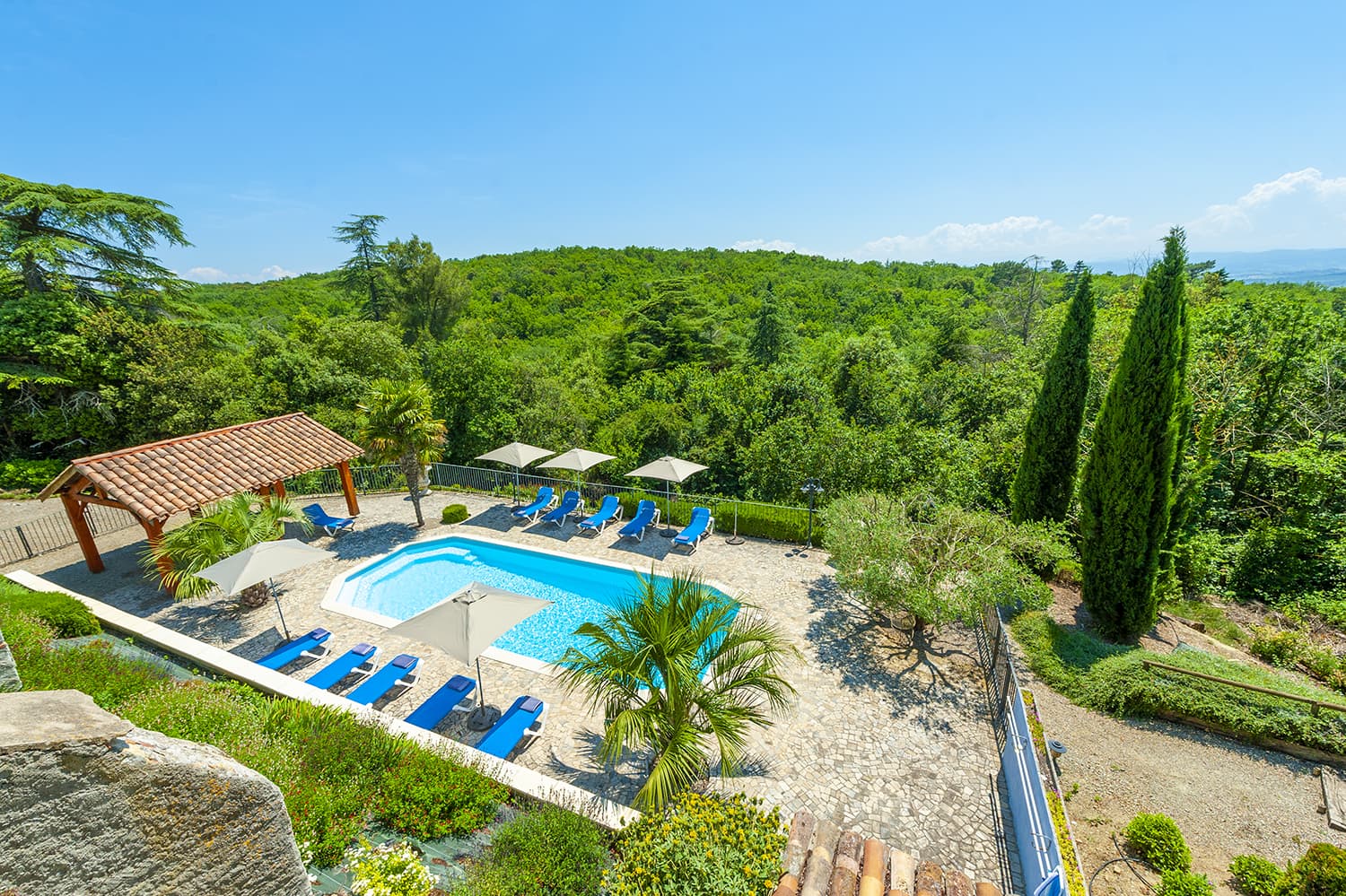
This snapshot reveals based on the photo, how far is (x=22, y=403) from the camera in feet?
65.6

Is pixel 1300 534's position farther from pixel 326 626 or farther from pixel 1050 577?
pixel 326 626

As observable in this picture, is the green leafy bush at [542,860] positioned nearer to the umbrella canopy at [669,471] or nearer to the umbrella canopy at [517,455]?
the umbrella canopy at [669,471]

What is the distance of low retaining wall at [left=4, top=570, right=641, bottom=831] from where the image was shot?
5238 millimetres

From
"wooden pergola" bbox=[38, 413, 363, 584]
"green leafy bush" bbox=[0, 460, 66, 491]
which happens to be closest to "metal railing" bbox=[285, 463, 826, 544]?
"wooden pergola" bbox=[38, 413, 363, 584]

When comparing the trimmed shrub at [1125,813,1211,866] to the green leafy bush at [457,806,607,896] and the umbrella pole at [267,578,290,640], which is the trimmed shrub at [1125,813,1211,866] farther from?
the umbrella pole at [267,578,290,640]

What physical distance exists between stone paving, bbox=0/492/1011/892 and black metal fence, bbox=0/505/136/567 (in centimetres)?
47

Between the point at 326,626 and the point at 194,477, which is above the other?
the point at 194,477

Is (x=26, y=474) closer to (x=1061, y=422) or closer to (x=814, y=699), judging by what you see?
(x=814, y=699)

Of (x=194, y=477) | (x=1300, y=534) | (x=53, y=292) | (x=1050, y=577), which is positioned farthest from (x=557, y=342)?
(x=1300, y=534)

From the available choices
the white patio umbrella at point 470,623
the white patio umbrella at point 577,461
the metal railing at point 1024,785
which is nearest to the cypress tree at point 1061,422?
the metal railing at point 1024,785

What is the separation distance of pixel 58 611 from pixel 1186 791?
643 inches

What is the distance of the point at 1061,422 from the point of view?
12.5 m

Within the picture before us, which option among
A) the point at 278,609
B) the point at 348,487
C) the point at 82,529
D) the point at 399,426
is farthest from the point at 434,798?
the point at 82,529

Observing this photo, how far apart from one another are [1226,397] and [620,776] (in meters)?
19.5
